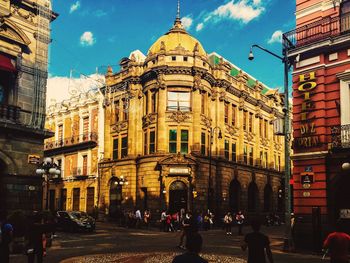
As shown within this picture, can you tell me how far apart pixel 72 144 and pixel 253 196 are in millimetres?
23008

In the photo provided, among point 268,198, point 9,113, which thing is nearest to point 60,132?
point 268,198

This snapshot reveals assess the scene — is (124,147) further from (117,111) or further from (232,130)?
(232,130)

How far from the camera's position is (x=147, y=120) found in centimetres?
4134

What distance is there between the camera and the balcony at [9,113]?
21717mm

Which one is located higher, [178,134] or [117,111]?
[117,111]

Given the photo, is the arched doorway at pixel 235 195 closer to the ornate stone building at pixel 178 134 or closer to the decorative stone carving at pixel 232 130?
the ornate stone building at pixel 178 134

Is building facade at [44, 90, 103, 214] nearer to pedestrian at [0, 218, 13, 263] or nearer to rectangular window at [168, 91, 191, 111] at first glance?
rectangular window at [168, 91, 191, 111]

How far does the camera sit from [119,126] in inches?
1769

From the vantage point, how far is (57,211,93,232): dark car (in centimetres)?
3022

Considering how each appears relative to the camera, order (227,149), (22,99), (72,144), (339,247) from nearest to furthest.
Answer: (339,247)
(22,99)
(227,149)
(72,144)

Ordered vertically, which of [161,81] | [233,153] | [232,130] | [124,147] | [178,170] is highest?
[161,81]

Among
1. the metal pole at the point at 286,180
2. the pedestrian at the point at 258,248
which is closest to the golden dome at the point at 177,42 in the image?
the metal pole at the point at 286,180

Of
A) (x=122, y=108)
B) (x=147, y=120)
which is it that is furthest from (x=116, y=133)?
(x=147, y=120)

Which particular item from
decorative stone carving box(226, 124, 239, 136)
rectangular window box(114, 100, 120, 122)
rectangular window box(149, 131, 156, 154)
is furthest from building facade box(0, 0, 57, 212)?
decorative stone carving box(226, 124, 239, 136)
